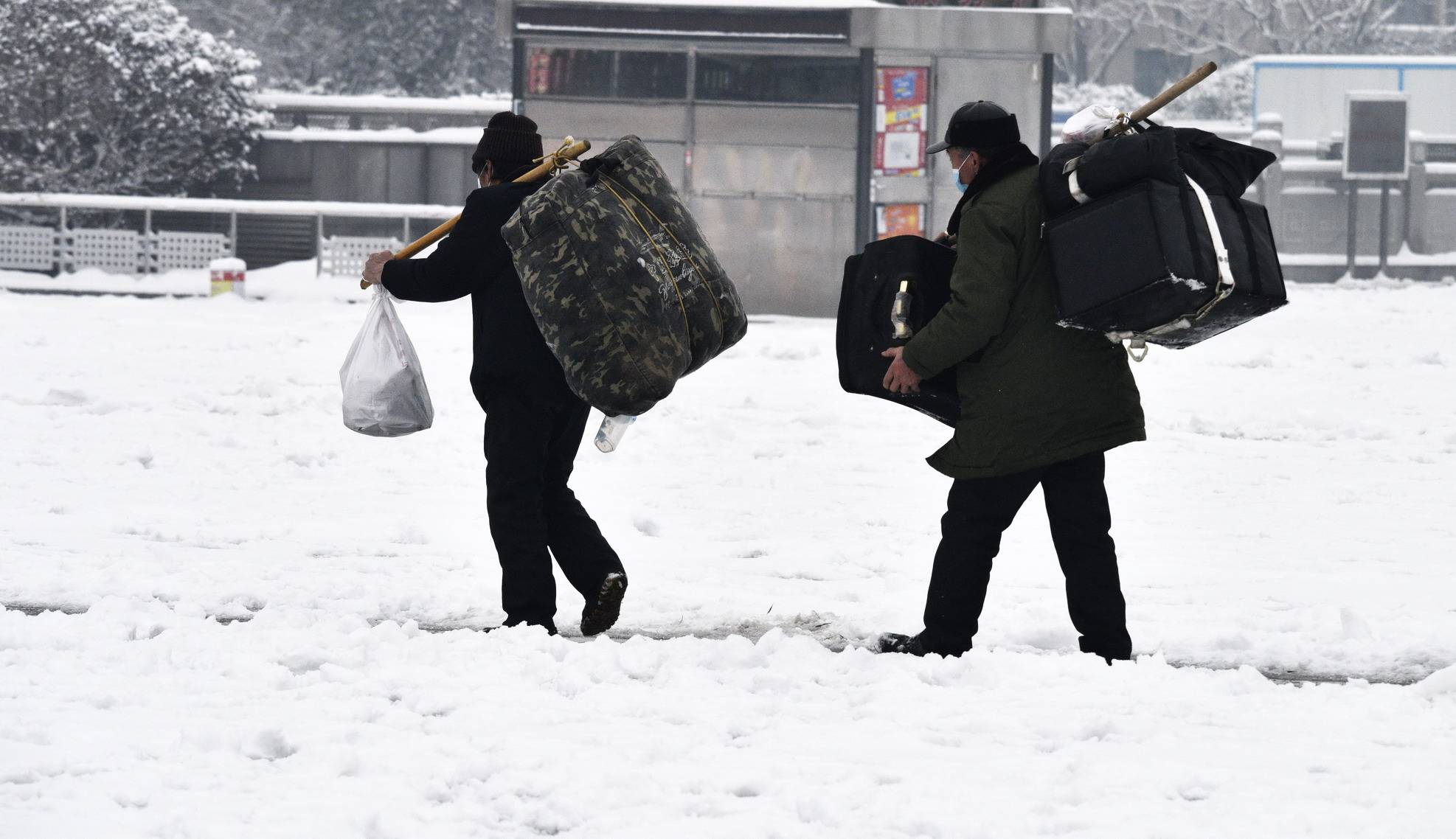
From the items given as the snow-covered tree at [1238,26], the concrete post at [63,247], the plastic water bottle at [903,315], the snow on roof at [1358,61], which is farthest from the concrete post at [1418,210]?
the plastic water bottle at [903,315]

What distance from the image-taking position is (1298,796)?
3527 millimetres

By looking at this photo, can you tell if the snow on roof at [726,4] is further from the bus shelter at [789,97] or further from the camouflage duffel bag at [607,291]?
the camouflage duffel bag at [607,291]

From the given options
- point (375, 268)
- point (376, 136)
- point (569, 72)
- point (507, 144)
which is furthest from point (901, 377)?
point (376, 136)

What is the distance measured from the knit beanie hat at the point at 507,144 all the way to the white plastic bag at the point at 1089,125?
5.05 feet

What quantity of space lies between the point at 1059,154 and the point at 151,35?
63.2 feet

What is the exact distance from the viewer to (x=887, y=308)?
468 centimetres

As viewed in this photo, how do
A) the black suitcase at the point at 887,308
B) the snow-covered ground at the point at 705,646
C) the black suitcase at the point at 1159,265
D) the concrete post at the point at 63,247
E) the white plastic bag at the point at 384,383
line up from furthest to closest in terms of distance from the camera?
the concrete post at the point at 63,247, the white plastic bag at the point at 384,383, the black suitcase at the point at 887,308, the black suitcase at the point at 1159,265, the snow-covered ground at the point at 705,646

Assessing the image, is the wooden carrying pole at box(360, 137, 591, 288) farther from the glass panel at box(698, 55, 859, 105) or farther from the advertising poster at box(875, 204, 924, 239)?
the advertising poster at box(875, 204, 924, 239)

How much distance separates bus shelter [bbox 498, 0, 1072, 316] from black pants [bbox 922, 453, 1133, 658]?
42.0ft

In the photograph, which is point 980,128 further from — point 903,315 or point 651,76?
point 651,76

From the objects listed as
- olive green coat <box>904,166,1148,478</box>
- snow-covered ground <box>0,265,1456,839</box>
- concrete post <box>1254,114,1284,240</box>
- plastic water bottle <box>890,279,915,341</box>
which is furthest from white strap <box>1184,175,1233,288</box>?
concrete post <box>1254,114,1284,240</box>

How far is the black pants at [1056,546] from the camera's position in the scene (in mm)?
4547

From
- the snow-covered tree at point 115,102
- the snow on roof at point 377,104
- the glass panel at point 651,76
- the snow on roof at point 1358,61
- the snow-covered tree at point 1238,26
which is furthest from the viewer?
the snow-covered tree at point 1238,26

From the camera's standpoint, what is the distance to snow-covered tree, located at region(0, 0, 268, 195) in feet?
67.9
